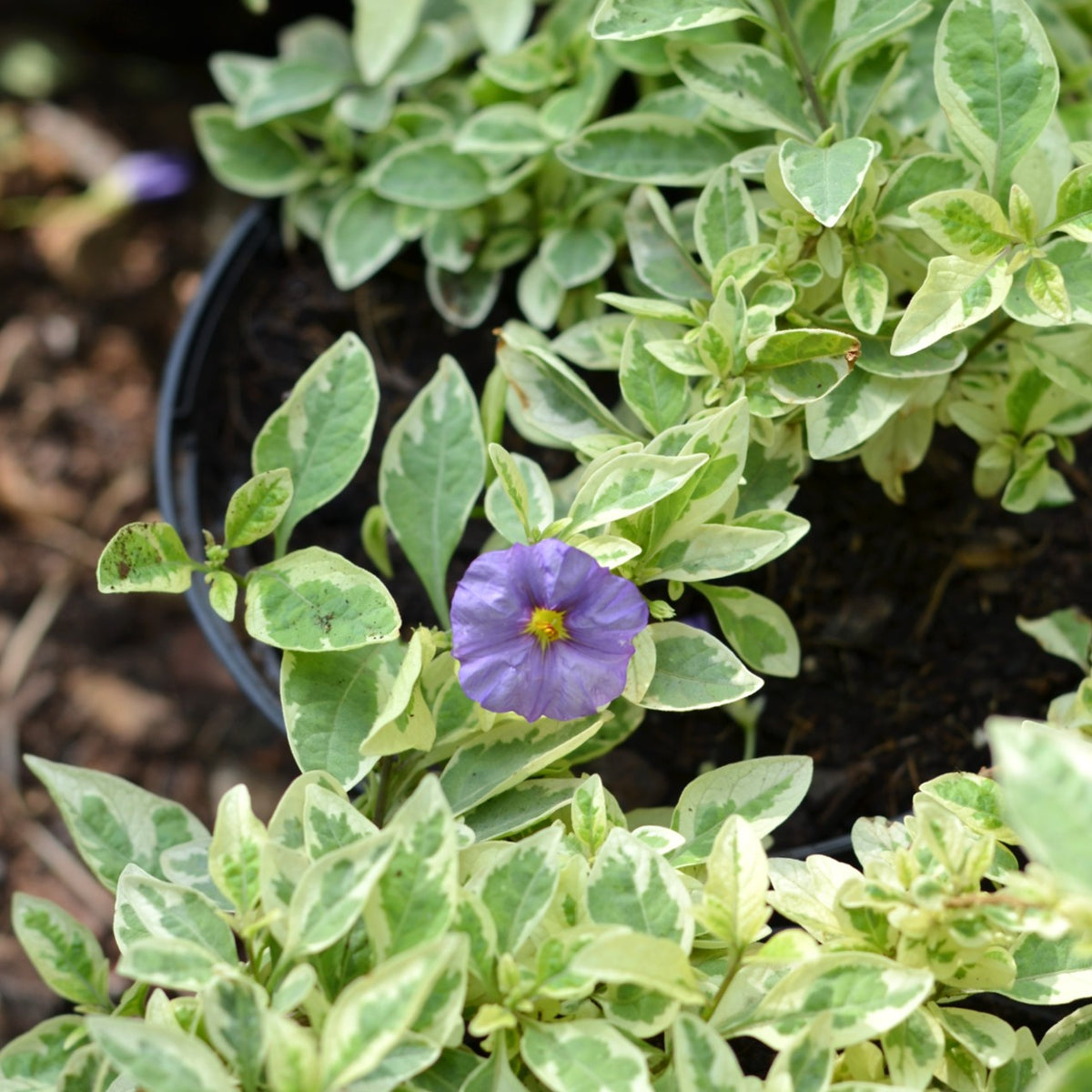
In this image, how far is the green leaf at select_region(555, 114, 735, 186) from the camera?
117 centimetres

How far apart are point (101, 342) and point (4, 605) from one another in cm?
47

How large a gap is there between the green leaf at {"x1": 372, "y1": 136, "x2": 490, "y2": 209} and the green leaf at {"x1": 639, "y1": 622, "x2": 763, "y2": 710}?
0.64m

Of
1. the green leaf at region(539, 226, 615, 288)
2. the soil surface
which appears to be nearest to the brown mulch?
the soil surface

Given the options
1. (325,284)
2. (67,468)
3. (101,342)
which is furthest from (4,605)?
(325,284)

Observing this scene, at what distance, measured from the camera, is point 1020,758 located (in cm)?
58

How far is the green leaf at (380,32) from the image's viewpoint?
143 centimetres

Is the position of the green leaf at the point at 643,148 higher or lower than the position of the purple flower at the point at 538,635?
higher

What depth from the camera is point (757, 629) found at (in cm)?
105

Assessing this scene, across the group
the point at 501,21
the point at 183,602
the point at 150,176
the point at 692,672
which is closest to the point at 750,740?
the point at 692,672

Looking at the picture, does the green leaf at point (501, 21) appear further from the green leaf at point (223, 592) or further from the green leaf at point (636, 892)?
the green leaf at point (636, 892)

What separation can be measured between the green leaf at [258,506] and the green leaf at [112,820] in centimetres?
24

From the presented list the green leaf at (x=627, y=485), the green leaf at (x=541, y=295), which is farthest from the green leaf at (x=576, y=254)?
the green leaf at (x=627, y=485)

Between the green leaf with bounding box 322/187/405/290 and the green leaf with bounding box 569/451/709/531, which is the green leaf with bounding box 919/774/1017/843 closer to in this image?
the green leaf with bounding box 569/451/709/531

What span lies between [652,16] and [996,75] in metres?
0.28
